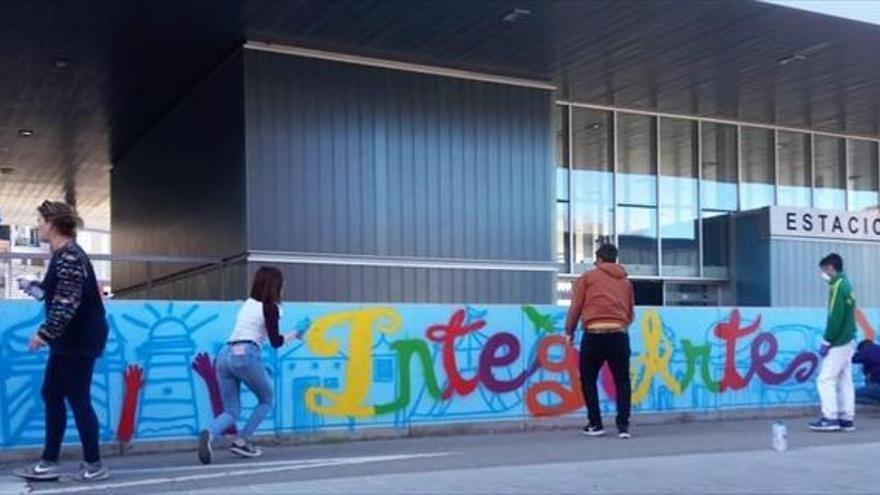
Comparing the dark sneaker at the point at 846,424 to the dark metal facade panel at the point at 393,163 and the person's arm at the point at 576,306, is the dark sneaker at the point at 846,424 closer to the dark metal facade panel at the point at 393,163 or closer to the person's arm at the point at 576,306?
the person's arm at the point at 576,306

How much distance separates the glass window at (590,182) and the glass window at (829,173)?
4.80 meters

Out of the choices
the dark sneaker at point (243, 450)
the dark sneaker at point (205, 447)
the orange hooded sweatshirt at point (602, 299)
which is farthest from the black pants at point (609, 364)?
the dark sneaker at point (205, 447)

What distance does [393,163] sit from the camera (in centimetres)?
1527

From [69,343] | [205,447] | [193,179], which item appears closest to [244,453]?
[205,447]

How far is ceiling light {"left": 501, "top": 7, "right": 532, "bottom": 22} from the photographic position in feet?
41.6

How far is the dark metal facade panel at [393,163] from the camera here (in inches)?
565

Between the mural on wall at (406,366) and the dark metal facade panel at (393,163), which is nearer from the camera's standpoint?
the mural on wall at (406,366)

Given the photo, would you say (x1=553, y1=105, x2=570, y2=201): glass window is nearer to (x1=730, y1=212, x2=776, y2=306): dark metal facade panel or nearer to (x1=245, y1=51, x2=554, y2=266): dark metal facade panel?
(x1=245, y1=51, x2=554, y2=266): dark metal facade panel

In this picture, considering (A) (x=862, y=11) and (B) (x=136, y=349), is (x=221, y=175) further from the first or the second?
(A) (x=862, y=11)

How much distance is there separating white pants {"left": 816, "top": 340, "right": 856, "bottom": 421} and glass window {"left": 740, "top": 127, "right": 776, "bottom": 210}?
11030mm

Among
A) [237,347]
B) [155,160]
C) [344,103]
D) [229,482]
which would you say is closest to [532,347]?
[237,347]

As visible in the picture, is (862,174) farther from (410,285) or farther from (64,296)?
(64,296)

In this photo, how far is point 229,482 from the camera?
6.71 m

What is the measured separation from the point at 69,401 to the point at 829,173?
1847 centimetres
